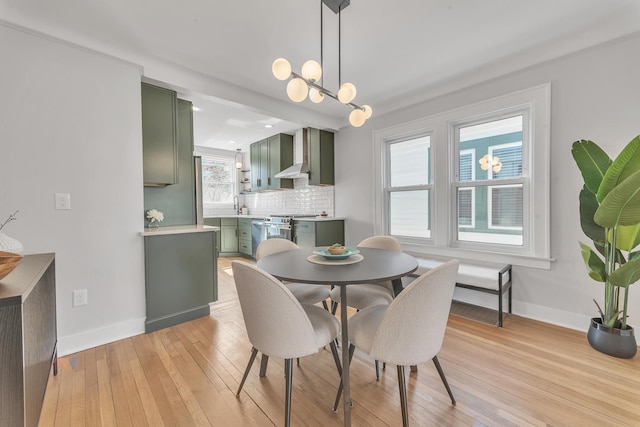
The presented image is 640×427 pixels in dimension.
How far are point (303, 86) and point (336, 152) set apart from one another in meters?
2.91

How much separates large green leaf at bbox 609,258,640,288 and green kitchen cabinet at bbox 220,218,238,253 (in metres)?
5.56

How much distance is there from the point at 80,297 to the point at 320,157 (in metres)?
3.30

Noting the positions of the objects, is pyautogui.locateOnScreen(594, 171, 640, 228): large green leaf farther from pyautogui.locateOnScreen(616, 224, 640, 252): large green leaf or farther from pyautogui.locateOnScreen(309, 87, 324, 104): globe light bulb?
pyautogui.locateOnScreen(309, 87, 324, 104): globe light bulb

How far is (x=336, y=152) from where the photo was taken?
4441 mm

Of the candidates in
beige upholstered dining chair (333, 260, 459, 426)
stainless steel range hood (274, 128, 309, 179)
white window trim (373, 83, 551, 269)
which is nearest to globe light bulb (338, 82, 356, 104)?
beige upholstered dining chair (333, 260, 459, 426)

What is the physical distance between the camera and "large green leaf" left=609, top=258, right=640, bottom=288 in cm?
173

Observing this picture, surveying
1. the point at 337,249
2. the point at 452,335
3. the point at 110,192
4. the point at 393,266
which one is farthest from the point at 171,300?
the point at 452,335

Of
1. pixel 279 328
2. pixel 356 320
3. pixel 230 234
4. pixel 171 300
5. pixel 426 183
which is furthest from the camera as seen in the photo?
pixel 230 234

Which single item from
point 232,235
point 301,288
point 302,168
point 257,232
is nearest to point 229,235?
point 232,235

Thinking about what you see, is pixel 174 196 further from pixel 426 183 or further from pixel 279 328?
pixel 426 183

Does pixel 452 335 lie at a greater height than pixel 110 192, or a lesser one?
lesser

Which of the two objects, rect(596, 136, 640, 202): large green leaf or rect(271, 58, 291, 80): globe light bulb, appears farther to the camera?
rect(596, 136, 640, 202): large green leaf

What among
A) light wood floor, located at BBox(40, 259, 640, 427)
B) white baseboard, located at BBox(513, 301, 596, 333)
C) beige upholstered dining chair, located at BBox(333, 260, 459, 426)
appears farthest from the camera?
white baseboard, located at BBox(513, 301, 596, 333)

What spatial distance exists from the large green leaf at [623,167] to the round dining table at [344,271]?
1454 millimetres
